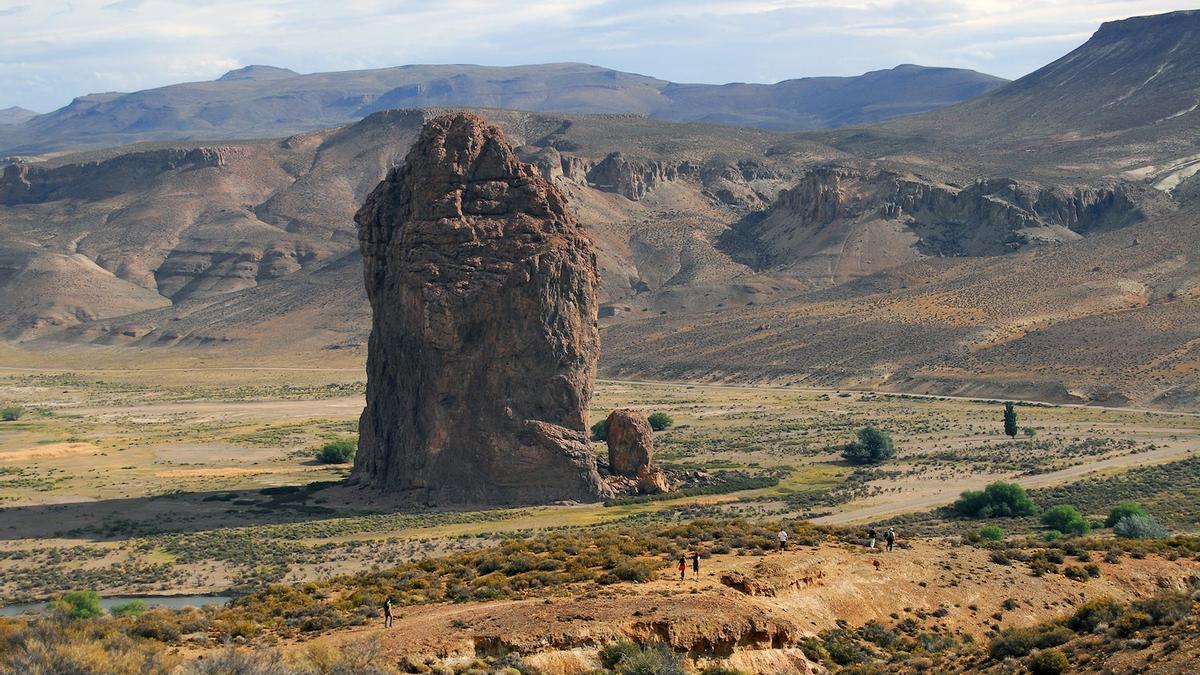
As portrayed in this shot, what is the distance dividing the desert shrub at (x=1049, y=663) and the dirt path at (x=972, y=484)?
26.7m

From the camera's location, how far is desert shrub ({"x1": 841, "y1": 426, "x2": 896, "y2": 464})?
237 feet

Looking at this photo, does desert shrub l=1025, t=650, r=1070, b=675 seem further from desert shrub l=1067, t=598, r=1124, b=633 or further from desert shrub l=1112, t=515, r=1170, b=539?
desert shrub l=1112, t=515, r=1170, b=539

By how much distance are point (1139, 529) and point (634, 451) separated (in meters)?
22.5

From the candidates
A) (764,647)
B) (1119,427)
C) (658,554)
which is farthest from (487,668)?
(1119,427)

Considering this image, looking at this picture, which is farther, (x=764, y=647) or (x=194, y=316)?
(x=194, y=316)

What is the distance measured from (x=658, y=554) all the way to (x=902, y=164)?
163 m

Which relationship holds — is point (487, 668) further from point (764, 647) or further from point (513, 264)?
point (513, 264)

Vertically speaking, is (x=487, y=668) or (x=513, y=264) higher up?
(x=513, y=264)

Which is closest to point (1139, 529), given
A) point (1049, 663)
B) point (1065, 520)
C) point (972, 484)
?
point (1065, 520)

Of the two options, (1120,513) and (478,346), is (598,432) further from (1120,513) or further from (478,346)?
(1120,513)

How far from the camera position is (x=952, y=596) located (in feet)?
112

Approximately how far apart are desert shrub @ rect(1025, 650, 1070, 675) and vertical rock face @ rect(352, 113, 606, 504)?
35.6 meters

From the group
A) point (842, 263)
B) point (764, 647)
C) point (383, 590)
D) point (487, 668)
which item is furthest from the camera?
point (842, 263)

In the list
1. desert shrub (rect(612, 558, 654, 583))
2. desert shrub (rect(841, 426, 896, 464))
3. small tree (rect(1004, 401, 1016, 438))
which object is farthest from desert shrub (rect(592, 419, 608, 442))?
desert shrub (rect(612, 558, 654, 583))
